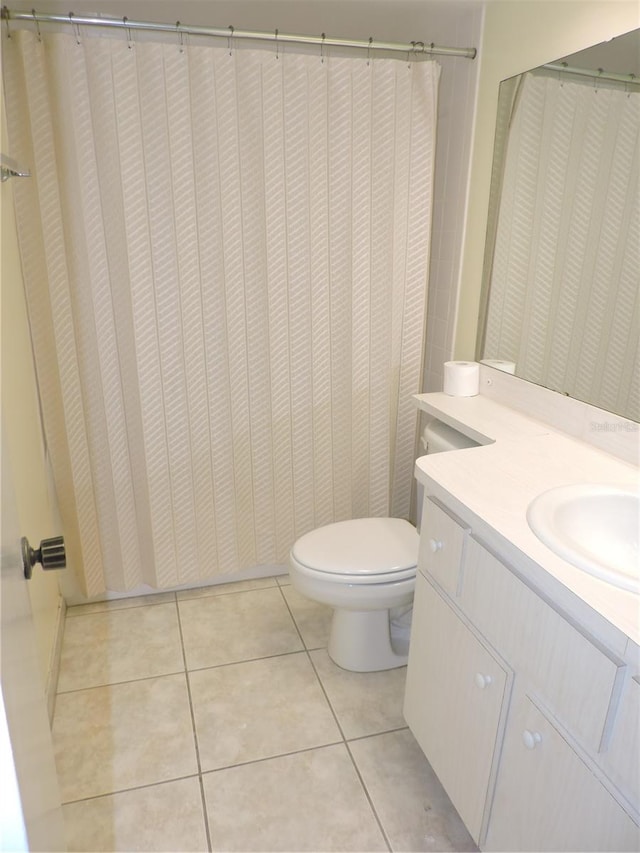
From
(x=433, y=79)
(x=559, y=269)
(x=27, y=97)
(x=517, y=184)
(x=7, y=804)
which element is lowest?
(x=7, y=804)

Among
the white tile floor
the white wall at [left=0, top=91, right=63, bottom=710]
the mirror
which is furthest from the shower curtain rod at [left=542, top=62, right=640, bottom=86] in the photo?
the white tile floor

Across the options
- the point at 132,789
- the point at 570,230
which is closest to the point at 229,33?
the point at 570,230

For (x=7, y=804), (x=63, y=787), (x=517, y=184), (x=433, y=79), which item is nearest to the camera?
(x=7, y=804)

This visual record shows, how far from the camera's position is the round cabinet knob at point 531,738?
103 cm

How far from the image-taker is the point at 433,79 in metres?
1.92

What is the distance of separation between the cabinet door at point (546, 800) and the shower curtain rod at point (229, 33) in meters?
1.87

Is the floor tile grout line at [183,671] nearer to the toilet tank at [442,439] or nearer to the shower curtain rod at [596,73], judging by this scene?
the toilet tank at [442,439]

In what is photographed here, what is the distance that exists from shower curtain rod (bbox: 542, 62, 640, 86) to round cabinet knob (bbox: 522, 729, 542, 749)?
140 centimetres

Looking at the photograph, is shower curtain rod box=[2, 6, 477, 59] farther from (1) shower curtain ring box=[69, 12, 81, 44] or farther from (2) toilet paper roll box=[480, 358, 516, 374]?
(2) toilet paper roll box=[480, 358, 516, 374]

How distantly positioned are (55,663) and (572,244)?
202 centimetres

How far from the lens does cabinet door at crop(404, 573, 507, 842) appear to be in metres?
1.18

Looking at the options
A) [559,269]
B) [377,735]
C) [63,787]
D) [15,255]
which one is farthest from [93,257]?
[377,735]

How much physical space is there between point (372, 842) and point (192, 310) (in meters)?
1.59

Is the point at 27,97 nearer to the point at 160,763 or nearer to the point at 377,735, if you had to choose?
the point at 160,763
